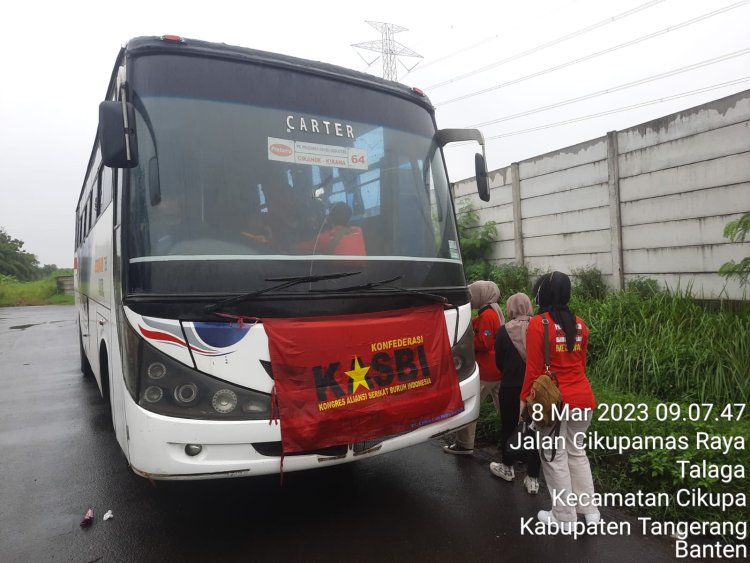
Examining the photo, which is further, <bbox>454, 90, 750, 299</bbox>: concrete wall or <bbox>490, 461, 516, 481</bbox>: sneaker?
<bbox>454, 90, 750, 299</bbox>: concrete wall

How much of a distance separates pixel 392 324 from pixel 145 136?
191 cm

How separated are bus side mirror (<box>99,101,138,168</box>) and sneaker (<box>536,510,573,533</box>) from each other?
337cm

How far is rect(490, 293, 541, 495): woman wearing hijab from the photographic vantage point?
4.07m

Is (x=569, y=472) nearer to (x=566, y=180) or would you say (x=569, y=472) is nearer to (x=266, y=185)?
(x=266, y=185)

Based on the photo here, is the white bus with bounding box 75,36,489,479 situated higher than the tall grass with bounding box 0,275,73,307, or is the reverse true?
the white bus with bounding box 75,36,489,479

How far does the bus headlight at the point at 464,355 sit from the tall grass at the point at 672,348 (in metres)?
2.14

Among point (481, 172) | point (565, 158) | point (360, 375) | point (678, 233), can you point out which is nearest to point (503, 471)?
point (360, 375)

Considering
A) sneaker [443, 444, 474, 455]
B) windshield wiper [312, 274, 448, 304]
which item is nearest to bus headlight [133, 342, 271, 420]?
windshield wiper [312, 274, 448, 304]

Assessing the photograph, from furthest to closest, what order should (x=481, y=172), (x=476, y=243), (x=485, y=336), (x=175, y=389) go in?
(x=476, y=243)
(x=481, y=172)
(x=485, y=336)
(x=175, y=389)

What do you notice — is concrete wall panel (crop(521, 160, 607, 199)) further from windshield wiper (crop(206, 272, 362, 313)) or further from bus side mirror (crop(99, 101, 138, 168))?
bus side mirror (crop(99, 101, 138, 168))

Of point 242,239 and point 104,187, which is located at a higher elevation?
point 104,187

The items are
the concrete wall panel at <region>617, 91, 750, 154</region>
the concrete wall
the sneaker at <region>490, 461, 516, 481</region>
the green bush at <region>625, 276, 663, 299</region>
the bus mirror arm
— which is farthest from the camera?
the green bush at <region>625, 276, 663, 299</region>

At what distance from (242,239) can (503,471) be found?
2.70 meters

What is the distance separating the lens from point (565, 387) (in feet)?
11.0
